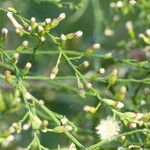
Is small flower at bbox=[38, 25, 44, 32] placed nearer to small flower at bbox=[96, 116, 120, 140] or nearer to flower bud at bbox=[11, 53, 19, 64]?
flower bud at bbox=[11, 53, 19, 64]

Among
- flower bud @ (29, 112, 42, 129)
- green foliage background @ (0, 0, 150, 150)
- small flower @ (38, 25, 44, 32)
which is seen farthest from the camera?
green foliage background @ (0, 0, 150, 150)

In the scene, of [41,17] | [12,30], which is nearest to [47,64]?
[12,30]

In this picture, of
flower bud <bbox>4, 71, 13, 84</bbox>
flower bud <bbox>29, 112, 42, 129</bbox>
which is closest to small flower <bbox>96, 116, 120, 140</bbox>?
flower bud <bbox>29, 112, 42, 129</bbox>

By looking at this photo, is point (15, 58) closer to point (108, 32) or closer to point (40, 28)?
point (40, 28)

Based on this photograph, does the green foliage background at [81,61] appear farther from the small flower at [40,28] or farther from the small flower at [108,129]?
the small flower at [40,28]

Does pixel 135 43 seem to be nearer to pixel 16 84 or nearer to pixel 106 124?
pixel 106 124

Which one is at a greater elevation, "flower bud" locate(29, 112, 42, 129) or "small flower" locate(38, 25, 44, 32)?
"small flower" locate(38, 25, 44, 32)

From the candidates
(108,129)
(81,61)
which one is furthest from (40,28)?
(81,61)

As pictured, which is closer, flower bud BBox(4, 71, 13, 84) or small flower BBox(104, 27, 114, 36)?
flower bud BBox(4, 71, 13, 84)
